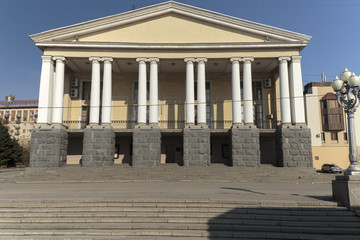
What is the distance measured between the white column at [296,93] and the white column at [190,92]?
9.56m

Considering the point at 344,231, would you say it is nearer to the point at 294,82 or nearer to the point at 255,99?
the point at 294,82

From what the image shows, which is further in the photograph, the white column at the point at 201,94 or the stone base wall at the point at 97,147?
the white column at the point at 201,94

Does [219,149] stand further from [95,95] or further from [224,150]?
[95,95]

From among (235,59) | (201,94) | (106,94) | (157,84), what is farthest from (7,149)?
(235,59)

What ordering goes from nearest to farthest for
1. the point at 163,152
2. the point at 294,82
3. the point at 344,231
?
the point at 344,231, the point at 294,82, the point at 163,152

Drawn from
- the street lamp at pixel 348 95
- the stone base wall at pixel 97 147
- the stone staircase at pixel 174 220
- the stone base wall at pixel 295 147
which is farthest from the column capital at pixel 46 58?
the street lamp at pixel 348 95

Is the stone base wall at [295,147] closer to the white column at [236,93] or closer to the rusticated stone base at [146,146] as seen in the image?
the white column at [236,93]

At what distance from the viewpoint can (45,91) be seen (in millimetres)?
24031

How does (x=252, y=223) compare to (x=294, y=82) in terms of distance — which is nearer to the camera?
(x=252, y=223)

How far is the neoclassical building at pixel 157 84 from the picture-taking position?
915 inches

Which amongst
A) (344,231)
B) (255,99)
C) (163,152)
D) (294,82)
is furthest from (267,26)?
(344,231)

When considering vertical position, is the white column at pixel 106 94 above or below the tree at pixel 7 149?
above

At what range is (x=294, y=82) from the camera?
24344 mm

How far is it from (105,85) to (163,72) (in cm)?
708
